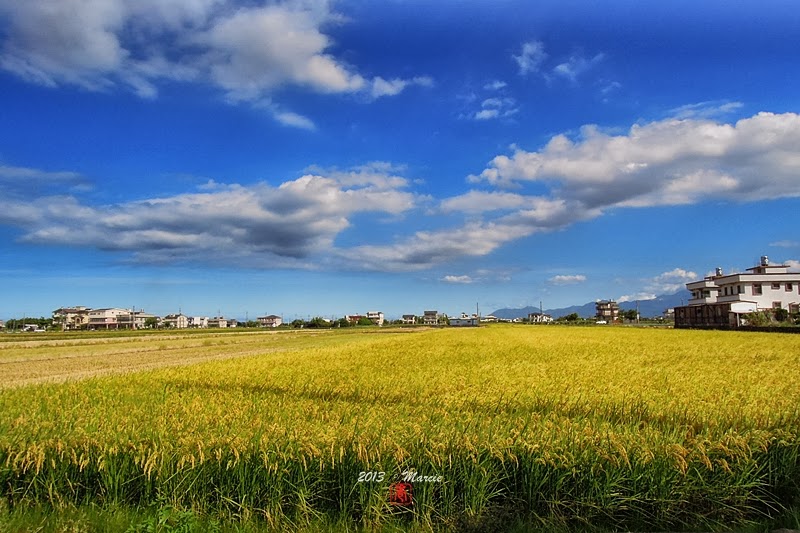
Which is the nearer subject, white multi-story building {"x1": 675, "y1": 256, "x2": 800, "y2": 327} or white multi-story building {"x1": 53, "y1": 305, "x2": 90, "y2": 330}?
white multi-story building {"x1": 675, "y1": 256, "x2": 800, "y2": 327}

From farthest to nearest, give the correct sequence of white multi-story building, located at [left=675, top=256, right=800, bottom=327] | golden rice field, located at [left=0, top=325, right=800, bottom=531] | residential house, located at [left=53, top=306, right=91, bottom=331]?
residential house, located at [left=53, top=306, right=91, bottom=331] → white multi-story building, located at [left=675, top=256, right=800, bottom=327] → golden rice field, located at [left=0, top=325, right=800, bottom=531]

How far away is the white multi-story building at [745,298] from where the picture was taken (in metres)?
66.8

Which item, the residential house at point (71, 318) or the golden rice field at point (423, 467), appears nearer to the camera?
the golden rice field at point (423, 467)

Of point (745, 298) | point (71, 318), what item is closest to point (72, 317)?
point (71, 318)

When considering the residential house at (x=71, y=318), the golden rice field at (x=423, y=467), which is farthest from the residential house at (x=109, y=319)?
the golden rice field at (x=423, y=467)

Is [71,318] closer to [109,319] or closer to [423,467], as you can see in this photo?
[109,319]

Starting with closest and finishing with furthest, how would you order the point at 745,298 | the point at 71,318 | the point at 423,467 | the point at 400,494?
the point at 400,494, the point at 423,467, the point at 745,298, the point at 71,318

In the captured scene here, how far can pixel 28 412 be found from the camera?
9.20 metres

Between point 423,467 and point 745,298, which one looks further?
point 745,298

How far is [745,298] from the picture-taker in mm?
69812

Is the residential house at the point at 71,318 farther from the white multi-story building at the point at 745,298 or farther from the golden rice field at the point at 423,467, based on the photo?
the golden rice field at the point at 423,467

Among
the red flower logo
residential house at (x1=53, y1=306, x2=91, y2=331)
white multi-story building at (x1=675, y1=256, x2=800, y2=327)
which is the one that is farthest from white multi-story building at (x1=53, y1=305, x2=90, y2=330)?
the red flower logo

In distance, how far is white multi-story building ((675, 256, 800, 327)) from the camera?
6675 centimetres

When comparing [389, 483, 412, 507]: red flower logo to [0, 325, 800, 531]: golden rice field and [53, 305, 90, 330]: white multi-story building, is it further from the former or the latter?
[53, 305, 90, 330]: white multi-story building
